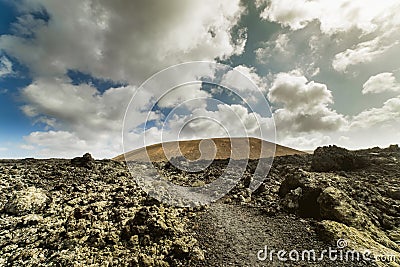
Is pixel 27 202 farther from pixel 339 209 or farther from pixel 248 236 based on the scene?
pixel 339 209

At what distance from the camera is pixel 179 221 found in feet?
35.7

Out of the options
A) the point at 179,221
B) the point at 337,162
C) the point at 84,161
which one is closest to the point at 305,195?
the point at 179,221

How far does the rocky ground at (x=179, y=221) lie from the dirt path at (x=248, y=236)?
1.5 inches

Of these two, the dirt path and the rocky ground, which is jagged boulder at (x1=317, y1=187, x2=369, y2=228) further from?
the dirt path

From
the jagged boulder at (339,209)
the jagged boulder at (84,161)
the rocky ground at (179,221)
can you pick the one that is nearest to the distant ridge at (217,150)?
the jagged boulder at (84,161)

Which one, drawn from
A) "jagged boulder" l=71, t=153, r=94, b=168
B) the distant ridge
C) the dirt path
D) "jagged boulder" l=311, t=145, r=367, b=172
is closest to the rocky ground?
the dirt path

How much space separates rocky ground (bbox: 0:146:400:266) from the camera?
8.23m

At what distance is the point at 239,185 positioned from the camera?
1633cm

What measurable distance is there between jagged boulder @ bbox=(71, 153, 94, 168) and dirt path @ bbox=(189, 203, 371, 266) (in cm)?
1039

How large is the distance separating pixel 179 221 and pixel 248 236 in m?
3.24

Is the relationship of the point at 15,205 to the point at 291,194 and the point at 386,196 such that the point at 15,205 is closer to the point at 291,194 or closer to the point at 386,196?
the point at 291,194

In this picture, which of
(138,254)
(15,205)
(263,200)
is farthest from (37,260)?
(263,200)

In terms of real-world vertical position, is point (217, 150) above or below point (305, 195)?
above

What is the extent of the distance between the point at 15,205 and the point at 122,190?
5115mm
